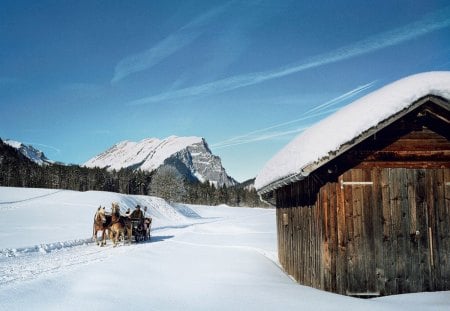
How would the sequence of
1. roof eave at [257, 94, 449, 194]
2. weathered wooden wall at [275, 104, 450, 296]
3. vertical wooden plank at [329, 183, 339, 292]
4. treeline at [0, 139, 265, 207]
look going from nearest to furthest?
roof eave at [257, 94, 449, 194], vertical wooden plank at [329, 183, 339, 292], weathered wooden wall at [275, 104, 450, 296], treeline at [0, 139, 265, 207]

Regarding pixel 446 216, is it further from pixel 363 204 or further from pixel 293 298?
pixel 293 298

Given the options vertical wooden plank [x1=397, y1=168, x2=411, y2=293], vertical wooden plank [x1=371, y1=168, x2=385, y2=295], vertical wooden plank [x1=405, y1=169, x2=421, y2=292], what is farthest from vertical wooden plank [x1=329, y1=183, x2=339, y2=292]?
vertical wooden plank [x1=405, y1=169, x2=421, y2=292]

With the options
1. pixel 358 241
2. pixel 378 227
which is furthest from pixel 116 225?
pixel 378 227

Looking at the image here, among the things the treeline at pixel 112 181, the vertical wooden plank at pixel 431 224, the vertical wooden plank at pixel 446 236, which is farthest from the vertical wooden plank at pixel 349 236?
the treeline at pixel 112 181

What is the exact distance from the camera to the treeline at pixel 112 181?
90.4m

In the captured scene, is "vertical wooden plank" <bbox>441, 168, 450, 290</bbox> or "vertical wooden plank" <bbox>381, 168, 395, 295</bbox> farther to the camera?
"vertical wooden plank" <bbox>441, 168, 450, 290</bbox>

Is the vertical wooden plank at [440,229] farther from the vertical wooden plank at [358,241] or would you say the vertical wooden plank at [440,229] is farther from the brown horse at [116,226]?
the brown horse at [116,226]

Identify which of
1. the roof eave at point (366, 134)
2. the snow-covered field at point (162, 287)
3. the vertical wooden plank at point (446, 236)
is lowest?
the snow-covered field at point (162, 287)

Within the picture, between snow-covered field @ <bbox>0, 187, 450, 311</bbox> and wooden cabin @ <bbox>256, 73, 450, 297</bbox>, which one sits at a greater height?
wooden cabin @ <bbox>256, 73, 450, 297</bbox>

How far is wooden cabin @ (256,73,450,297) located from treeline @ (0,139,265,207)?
79134mm

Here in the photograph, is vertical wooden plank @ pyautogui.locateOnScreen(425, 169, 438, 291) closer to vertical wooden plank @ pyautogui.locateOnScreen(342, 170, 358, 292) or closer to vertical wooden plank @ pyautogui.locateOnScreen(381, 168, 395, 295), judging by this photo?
vertical wooden plank @ pyautogui.locateOnScreen(381, 168, 395, 295)

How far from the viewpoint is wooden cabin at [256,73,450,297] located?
882 centimetres

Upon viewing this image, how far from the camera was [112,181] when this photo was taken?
123500 mm

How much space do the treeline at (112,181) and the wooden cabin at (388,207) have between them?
79.1 meters
